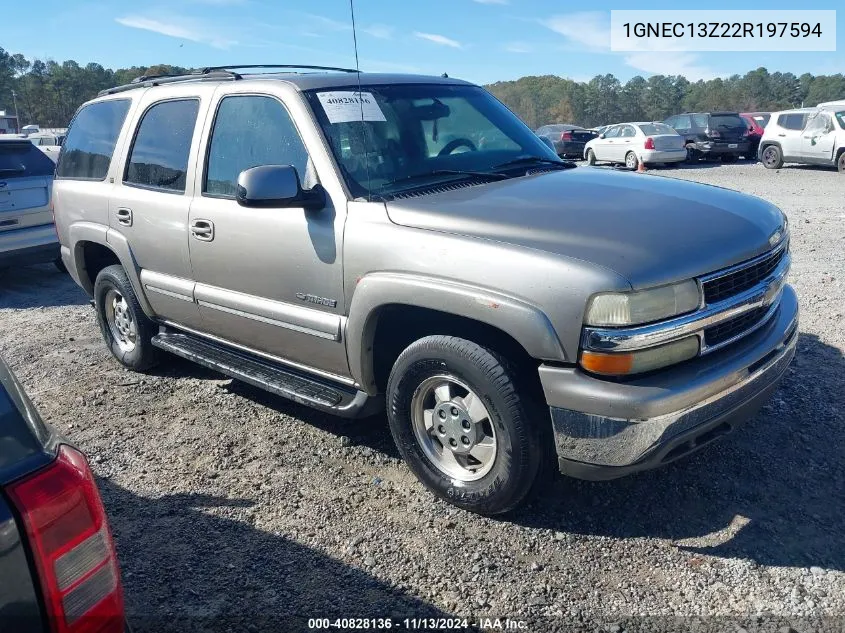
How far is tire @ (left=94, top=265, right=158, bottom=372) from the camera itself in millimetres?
5078

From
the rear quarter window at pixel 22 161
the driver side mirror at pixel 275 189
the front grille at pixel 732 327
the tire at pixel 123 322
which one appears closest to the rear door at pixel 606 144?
the rear quarter window at pixel 22 161

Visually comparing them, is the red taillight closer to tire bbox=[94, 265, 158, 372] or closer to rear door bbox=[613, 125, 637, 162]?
tire bbox=[94, 265, 158, 372]

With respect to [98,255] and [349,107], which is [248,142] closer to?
[349,107]

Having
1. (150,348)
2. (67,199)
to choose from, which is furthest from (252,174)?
(67,199)

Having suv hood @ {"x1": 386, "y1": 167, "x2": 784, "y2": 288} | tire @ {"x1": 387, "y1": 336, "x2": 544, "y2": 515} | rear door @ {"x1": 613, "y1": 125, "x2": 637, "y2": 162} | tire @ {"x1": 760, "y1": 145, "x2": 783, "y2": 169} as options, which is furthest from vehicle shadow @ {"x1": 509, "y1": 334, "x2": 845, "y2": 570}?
rear door @ {"x1": 613, "y1": 125, "x2": 637, "y2": 162}

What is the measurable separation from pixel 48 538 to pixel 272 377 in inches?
100

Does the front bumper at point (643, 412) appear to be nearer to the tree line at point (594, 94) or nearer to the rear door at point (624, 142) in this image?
the rear door at point (624, 142)

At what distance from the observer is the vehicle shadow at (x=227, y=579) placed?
106 inches

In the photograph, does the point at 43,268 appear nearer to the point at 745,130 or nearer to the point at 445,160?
the point at 445,160

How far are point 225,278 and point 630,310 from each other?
7.92 ft

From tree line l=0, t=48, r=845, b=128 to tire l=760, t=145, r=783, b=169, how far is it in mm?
31118

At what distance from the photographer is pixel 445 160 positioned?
12.5 ft

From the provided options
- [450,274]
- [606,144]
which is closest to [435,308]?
[450,274]

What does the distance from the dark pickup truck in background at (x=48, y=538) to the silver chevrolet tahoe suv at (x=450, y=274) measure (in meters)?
1.68
